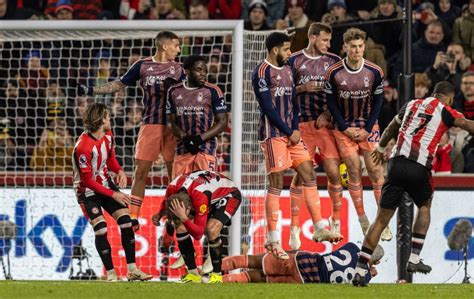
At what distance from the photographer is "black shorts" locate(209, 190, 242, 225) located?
16.0 m

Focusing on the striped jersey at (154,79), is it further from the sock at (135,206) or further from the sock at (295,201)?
the sock at (295,201)

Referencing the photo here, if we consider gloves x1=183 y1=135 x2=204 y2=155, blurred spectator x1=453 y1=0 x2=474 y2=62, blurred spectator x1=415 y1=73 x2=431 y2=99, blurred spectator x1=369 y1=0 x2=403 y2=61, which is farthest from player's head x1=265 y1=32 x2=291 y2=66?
blurred spectator x1=453 y1=0 x2=474 y2=62

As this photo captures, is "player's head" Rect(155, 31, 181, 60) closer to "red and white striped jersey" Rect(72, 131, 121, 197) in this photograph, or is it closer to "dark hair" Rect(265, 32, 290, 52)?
"dark hair" Rect(265, 32, 290, 52)

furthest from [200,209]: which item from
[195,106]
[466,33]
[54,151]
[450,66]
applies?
[466,33]

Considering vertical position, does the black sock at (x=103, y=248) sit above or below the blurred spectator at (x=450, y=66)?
below

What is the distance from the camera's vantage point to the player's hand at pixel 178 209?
51.1 feet

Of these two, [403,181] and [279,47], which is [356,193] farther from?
[403,181]

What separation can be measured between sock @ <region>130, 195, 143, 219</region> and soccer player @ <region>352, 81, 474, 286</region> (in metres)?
3.31

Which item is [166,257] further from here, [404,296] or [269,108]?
[404,296]

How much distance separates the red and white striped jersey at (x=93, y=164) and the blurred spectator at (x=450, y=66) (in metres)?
6.33

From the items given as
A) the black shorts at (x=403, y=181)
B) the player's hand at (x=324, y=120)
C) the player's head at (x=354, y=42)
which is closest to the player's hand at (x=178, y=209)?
the black shorts at (x=403, y=181)

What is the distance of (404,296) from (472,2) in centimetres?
880

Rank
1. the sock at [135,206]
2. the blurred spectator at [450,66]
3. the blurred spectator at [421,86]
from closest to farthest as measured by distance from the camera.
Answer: the sock at [135,206] < the blurred spectator at [421,86] < the blurred spectator at [450,66]

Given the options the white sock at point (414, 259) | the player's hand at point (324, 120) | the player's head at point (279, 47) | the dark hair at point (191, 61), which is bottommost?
the white sock at point (414, 259)
